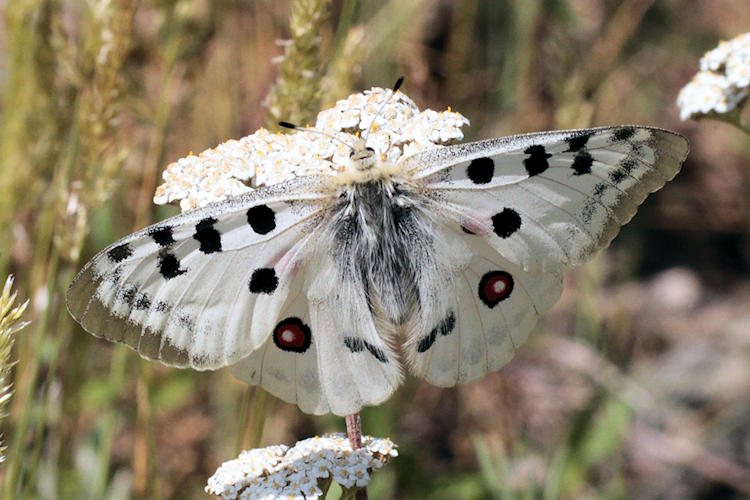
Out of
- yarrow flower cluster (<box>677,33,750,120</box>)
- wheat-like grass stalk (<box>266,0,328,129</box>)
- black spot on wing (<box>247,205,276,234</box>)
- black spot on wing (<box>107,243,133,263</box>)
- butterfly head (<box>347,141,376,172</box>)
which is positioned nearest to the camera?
black spot on wing (<box>107,243,133,263</box>)

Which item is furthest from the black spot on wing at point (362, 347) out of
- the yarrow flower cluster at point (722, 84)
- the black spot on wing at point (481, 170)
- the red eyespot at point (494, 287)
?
the yarrow flower cluster at point (722, 84)

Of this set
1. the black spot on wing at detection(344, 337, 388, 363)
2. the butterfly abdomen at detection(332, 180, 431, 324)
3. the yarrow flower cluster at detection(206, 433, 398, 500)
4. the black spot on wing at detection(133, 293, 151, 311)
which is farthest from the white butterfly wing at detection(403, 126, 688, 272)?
the black spot on wing at detection(133, 293, 151, 311)

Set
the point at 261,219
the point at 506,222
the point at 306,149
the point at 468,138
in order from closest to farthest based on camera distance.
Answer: the point at 261,219
the point at 506,222
the point at 306,149
the point at 468,138

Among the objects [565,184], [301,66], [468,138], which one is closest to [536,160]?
[565,184]

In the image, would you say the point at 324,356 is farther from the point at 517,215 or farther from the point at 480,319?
the point at 517,215

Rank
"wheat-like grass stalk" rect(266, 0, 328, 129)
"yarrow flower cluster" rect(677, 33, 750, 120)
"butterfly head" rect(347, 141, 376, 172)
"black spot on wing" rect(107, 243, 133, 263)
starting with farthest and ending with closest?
"yarrow flower cluster" rect(677, 33, 750, 120), "wheat-like grass stalk" rect(266, 0, 328, 129), "butterfly head" rect(347, 141, 376, 172), "black spot on wing" rect(107, 243, 133, 263)

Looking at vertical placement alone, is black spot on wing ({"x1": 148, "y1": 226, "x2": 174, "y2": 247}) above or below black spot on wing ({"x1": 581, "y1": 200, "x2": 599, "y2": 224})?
below

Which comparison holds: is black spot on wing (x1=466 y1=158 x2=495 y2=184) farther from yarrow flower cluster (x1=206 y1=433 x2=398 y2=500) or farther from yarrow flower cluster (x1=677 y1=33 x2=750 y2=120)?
yarrow flower cluster (x1=677 y1=33 x2=750 y2=120)
